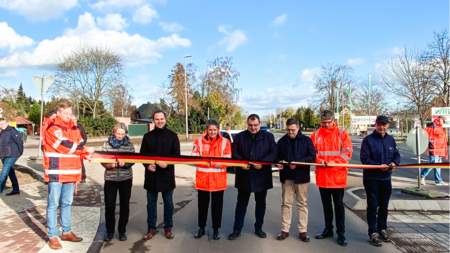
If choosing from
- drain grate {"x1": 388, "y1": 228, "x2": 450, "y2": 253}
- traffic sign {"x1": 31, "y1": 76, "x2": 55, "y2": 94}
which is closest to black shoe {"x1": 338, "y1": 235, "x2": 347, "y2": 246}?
drain grate {"x1": 388, "y1": 228, "x2": 450, "y2": 253}

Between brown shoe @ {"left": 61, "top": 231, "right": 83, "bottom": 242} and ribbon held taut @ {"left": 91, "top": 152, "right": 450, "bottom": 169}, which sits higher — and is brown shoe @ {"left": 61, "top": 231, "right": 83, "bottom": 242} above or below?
below

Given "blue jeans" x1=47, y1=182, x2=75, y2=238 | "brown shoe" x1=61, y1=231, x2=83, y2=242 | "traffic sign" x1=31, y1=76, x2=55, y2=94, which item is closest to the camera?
"blue jeans" x1=47, y1=182, x2=75, y2=238

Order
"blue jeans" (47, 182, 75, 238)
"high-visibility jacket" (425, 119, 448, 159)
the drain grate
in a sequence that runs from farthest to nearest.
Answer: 1. "high-visibility jacket" (425, 119, 448, 159)
2. the drain grate
3. "blue jeans" (47, 182, 75, 238)

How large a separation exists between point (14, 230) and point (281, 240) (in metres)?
4.23

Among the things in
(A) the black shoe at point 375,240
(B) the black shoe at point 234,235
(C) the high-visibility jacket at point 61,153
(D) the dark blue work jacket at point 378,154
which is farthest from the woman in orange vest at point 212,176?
(A) the black shoe at point 375,240

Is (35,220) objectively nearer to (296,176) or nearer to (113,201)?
(113,201)

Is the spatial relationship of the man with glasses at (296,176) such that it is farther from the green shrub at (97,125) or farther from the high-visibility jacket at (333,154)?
the green shrub at (97,125)

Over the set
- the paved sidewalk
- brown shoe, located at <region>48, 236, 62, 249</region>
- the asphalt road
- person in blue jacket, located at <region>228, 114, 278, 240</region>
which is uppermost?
person in blue jacket, located at <region>228, 114, 278, 240</region>

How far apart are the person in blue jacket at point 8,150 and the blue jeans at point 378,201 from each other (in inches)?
292

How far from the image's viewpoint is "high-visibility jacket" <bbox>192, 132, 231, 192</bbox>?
4.87 meters

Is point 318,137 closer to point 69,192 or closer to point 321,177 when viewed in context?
point 321,177

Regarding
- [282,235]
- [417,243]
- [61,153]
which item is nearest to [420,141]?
[417,243]

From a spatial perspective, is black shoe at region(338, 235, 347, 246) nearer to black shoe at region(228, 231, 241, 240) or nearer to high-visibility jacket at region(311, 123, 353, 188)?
high-visibility jacket at region(311, 123, 353, 188)

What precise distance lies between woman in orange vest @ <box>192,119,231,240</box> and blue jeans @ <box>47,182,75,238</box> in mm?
1857
